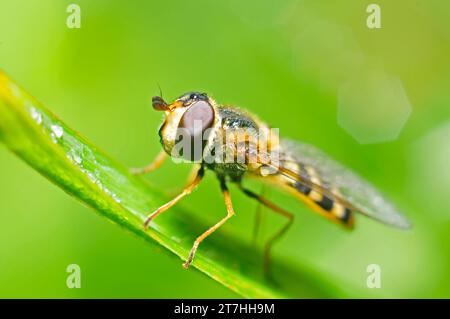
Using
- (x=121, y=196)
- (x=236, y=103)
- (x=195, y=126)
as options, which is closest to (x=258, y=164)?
(x=195, y=126)

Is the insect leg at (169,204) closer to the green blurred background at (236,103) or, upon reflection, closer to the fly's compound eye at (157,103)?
the fly's compound eye at (157,103)

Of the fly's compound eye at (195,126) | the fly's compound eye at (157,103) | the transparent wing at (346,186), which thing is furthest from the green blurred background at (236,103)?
the fly's compound eye at (157,103)

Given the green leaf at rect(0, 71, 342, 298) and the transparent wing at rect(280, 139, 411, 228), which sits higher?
the transparent wing at rect(280, 139, 411, 228)

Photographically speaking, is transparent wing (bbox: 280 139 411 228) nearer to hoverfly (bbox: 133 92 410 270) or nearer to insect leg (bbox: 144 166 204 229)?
hoverfly (bbox: 133 92 410 270)

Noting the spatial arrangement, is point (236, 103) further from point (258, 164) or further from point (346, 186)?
point (258, 164)

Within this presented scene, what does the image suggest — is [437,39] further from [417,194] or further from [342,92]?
[417,194]

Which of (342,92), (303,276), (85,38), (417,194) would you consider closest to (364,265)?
(417,194)

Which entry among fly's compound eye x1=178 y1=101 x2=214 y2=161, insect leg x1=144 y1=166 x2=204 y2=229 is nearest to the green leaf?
insect leg x1=144 y1=166 x2=204 y2=229
